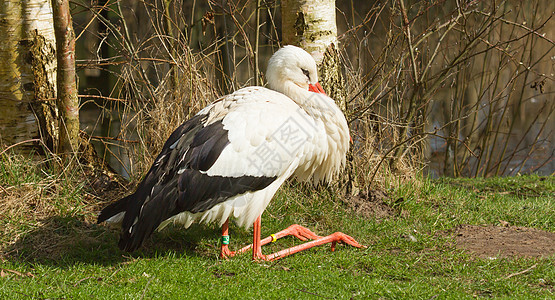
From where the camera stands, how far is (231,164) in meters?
4.55

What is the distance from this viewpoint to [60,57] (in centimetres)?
546

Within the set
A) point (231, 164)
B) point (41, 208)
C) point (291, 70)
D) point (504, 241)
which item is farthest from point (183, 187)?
point (504, 241)

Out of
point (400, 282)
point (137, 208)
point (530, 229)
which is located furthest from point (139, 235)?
point (530, 229)

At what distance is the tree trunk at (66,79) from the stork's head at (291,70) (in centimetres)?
180

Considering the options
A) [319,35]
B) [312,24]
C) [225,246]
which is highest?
[312,24]

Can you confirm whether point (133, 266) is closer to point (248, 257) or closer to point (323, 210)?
point (248, 257)

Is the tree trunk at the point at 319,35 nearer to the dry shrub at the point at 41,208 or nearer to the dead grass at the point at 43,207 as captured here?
the dead grass at the point at 43,207

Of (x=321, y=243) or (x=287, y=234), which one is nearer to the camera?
(x=321, y=243)

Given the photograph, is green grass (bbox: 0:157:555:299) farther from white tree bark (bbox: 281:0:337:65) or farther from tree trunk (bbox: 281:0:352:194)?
white tree bark (bbox: 281:0:337:65)

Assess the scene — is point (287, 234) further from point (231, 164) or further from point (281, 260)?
point (231, 164)

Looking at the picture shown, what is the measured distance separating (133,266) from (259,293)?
1.06 metres

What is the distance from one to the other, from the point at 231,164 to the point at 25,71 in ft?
8.17

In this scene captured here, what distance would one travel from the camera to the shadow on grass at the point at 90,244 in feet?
15.4

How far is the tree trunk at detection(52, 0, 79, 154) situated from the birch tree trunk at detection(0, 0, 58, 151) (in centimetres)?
27
